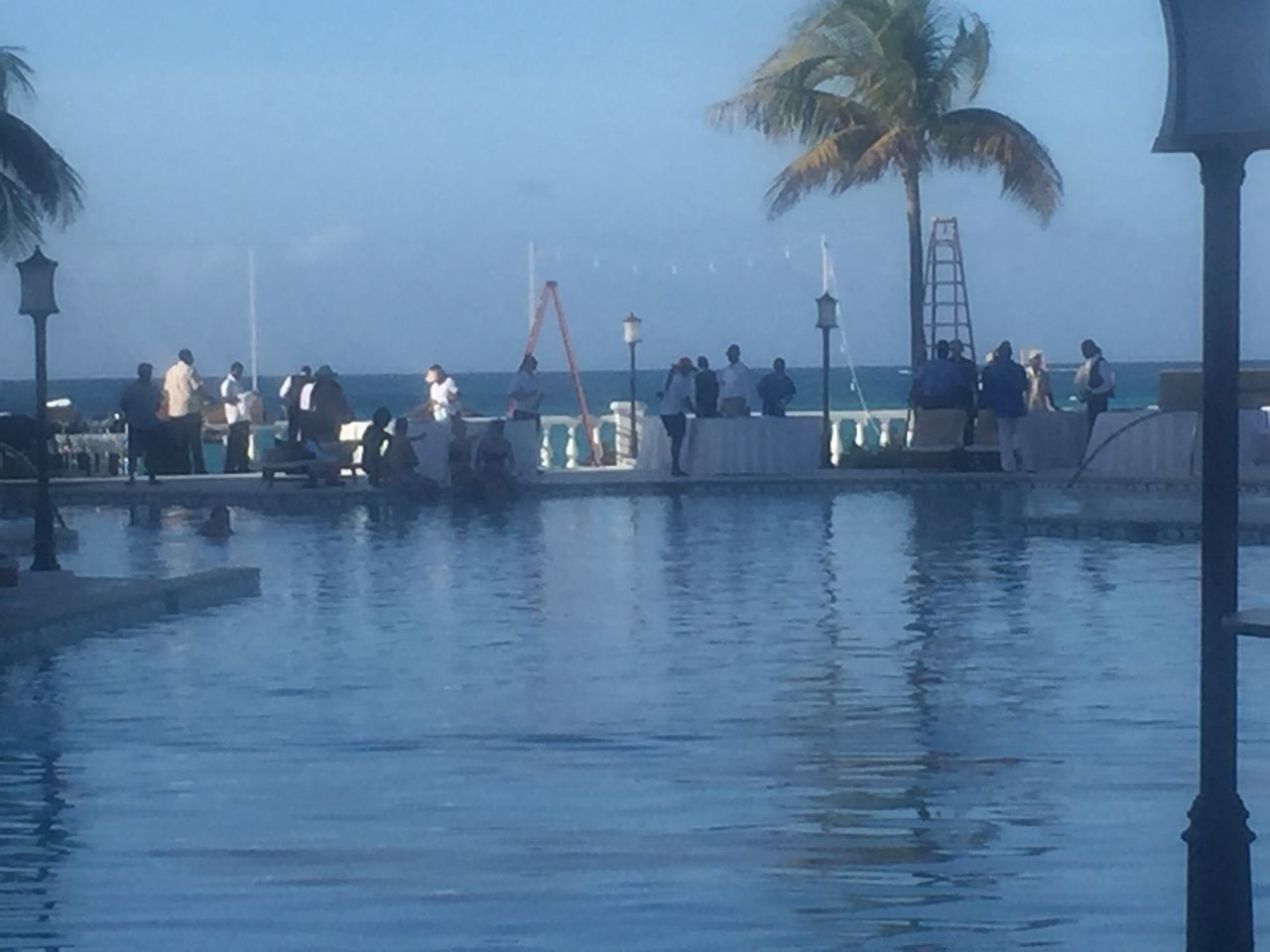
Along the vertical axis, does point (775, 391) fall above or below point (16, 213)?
below

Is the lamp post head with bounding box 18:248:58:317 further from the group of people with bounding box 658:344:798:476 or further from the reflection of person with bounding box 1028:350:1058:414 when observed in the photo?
the reflection of person with bounding box 1028:350:1058:414

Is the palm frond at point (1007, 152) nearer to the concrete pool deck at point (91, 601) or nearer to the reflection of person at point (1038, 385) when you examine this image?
the reflection of person at point (1038, 385)

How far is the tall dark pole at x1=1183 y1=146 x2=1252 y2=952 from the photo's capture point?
6.55 metres

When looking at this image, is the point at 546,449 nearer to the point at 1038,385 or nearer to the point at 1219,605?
the point at 1038,385

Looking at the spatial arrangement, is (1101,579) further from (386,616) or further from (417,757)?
(417,757)

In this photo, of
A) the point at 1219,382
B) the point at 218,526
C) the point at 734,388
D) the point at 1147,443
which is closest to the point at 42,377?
the point at 218,526

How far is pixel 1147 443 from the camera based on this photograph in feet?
111

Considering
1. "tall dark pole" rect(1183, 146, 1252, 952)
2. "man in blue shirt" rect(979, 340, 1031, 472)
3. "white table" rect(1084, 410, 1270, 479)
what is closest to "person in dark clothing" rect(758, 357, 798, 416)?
"man in blue shirt" rect(979, 340, 1031, 472)

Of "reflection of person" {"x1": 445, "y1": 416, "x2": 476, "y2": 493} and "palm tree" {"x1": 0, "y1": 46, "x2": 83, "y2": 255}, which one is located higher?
"palm tree" {"x1": 0, "y1": 46, "x2": 83, "y2": 255}

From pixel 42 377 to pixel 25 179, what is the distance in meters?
13.7

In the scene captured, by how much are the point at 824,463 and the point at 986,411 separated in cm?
306

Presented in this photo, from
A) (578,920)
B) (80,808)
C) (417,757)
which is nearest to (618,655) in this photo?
(417,757)

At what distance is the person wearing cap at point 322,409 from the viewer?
3631 cm

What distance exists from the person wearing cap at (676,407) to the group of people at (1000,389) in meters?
3.35
